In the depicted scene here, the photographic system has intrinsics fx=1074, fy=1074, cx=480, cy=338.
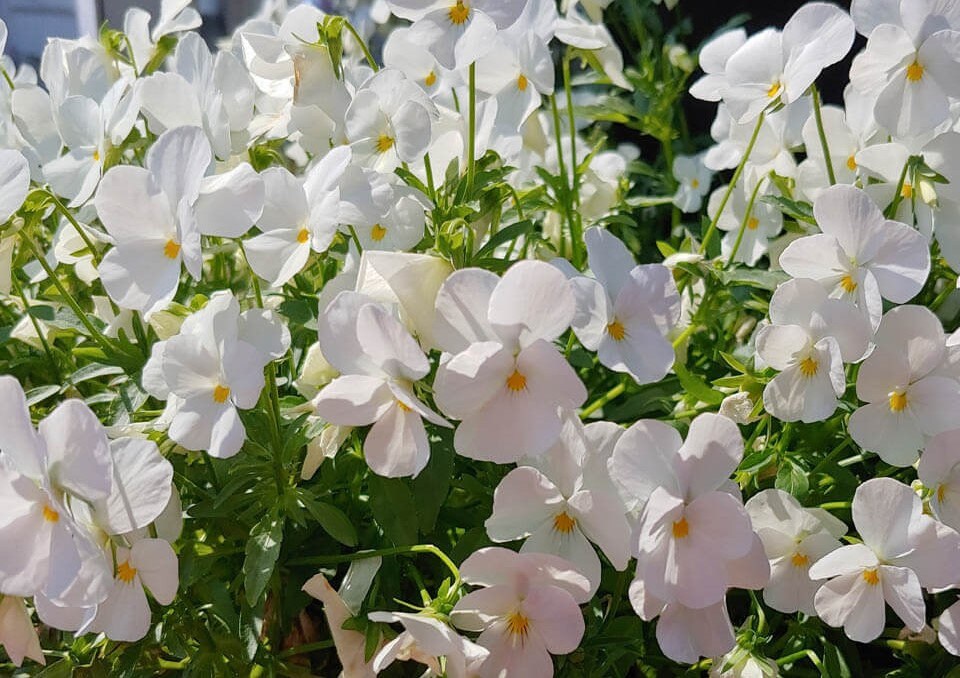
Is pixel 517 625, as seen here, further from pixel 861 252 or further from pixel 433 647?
pixel 861 252

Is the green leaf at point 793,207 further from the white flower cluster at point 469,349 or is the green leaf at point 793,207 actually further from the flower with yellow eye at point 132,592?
the flower with yellow eye at point 132,592

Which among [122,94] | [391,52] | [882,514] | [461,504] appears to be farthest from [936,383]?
[122,94]

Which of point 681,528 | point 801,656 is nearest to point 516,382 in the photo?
point 681,528

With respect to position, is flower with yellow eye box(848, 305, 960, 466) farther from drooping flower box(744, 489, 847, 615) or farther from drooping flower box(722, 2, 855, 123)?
drooping flower box(722, 2, 855, 123)

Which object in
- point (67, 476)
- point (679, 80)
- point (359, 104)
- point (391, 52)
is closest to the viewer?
point (67, 476)

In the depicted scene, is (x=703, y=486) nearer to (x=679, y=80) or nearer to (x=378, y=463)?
(x=378, y=463)

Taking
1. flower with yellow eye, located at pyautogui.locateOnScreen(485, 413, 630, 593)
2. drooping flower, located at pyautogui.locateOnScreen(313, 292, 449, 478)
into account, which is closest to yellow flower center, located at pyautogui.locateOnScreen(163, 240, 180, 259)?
drooping flower, located at pyautogui.locateOnScreen(313, 292, 449, 478)
